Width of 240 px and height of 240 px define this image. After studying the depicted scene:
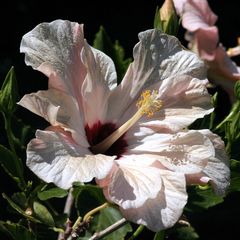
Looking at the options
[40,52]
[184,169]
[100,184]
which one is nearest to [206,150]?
[184,169]

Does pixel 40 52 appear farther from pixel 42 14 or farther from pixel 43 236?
pixel 42 14

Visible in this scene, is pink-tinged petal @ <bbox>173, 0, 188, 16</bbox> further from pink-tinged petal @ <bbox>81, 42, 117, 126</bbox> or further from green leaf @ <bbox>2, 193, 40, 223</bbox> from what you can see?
green leaf @ <bbox>2, 193, 40, 223</bbox>

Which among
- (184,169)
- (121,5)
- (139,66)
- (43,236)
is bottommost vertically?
(121,5)

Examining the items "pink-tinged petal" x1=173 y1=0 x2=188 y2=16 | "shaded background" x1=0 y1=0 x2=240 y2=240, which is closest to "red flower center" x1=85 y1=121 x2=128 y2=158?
"pink-tinged petal" x1=173 y1=0 x2=188 y2=16

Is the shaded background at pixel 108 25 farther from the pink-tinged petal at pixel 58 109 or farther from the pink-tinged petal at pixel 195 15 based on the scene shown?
the pink-tinged petal at pixel 58 109

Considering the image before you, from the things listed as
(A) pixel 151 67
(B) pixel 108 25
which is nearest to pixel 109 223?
(A) pixel 151 67

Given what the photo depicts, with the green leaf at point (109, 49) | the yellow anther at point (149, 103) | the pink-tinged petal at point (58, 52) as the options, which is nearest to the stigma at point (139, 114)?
the yellow anther at point (149, 103)
